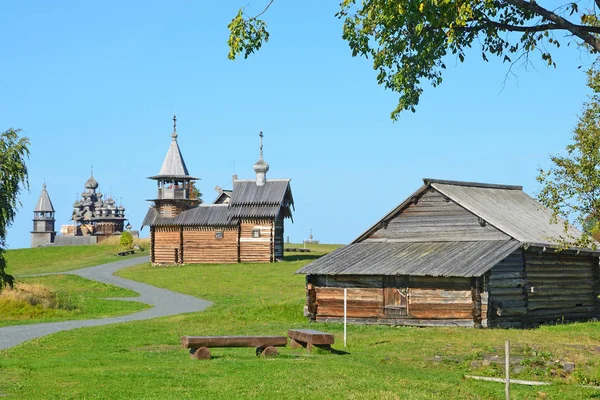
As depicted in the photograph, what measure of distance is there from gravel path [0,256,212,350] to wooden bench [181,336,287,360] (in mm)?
8228

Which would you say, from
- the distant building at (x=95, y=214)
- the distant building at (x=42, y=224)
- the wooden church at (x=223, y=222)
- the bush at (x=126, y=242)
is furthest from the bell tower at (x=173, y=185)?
the distant building at (x=42, y=224)

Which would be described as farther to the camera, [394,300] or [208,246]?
[208,246]

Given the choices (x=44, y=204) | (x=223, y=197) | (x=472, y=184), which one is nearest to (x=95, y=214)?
(x=44, y=204)

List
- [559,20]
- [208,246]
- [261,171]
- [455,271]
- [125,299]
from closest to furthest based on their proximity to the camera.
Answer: [559,20]
[455,271]
[125,299]
[208,246]
[261,171]

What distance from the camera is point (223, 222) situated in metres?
73.2

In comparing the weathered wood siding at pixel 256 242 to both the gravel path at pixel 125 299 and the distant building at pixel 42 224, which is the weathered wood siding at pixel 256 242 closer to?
the gravel path at pixel 125 299

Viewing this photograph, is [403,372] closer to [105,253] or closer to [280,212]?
[280,212]

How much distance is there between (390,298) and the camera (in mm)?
34438

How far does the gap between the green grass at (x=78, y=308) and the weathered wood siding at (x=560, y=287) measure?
61.7 ft

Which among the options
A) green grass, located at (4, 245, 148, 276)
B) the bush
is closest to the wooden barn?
green grass, located at (4, 245, 148, 276)

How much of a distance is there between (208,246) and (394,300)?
41677 mm

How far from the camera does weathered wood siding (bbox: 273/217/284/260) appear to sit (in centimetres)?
7274

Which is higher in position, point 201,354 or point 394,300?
point 394,300

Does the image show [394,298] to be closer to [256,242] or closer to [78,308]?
[78,308]
